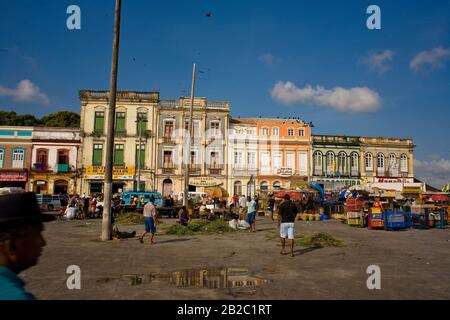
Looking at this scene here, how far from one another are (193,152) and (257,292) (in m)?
34.9

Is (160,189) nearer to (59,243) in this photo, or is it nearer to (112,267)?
(59,243)

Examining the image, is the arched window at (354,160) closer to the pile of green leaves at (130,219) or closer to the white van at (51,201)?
the pile of green leaves at (130,219)

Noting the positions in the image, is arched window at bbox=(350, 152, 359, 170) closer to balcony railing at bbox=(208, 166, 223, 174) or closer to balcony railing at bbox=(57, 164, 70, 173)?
balcony railing at bbox=(208, 166, 223, 174)

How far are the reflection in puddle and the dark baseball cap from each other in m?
4.26

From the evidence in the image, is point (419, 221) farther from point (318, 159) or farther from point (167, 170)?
point (167, 170)

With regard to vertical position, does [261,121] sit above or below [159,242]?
above

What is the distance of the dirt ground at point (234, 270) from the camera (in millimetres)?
5980

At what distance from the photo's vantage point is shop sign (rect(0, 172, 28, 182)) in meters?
37.1

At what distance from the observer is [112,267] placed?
7953 mm

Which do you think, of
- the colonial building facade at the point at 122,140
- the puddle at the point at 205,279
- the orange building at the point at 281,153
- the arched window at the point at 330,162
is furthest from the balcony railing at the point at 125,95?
the puddle at the point at 205,279

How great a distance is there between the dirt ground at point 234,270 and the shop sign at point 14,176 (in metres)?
29.2

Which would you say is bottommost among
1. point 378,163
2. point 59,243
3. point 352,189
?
point 59,243
